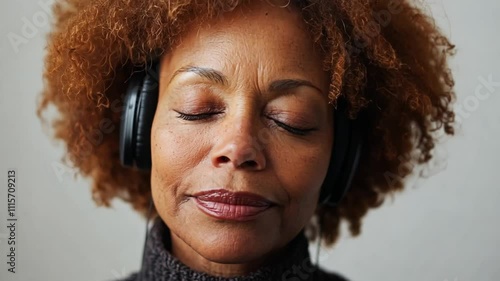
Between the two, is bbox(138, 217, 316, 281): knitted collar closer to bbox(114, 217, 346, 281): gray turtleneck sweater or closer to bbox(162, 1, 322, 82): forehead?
bbox(114, 217, 346, 281): gray turtleneck sweater

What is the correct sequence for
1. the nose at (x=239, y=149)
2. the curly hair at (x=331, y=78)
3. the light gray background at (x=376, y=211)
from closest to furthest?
1. the nose at (x=239, y=149)
2. the curly hair at (x=331, y=78)
3. the light gray background at (x=376, y=211)

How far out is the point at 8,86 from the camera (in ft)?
5.71

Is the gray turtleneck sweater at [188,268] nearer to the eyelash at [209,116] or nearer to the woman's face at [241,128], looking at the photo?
the woman's face at [241,128]

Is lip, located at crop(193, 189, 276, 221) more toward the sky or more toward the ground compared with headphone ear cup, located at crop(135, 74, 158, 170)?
more toward the ground

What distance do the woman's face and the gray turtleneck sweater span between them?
0.21ft

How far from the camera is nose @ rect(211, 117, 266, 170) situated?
1.18 meters

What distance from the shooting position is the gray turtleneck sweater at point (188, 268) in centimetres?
131

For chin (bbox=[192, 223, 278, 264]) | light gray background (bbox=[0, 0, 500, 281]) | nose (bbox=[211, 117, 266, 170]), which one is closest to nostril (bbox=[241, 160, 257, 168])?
nose (bbox=[211, 117, 266, 170])

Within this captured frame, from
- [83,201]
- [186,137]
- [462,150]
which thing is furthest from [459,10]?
[83,201]

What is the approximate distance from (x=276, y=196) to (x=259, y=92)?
181 millimetres

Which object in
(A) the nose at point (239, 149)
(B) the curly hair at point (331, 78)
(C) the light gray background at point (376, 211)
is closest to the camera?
(A) the nose at point (239, 149)

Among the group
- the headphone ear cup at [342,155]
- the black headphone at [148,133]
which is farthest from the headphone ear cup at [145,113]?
the headphone ear cup at [342,155]

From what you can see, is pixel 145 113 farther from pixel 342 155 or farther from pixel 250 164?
pixel 342 155

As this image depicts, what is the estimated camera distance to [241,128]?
121 cm
